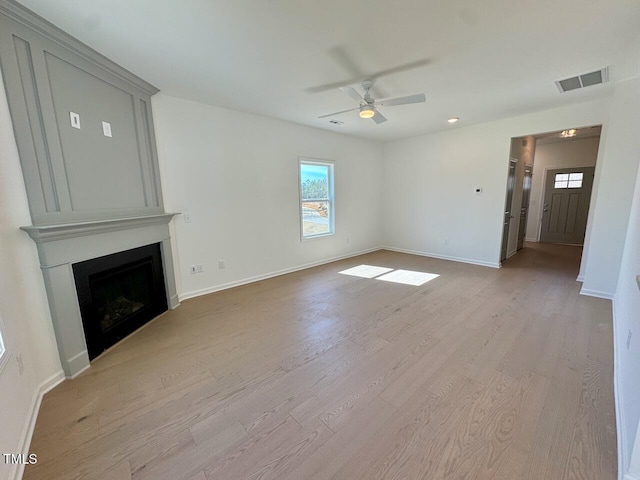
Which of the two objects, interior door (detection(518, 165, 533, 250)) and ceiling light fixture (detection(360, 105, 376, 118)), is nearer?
ceiling light fixture (detection(360, 105, 376, 118))

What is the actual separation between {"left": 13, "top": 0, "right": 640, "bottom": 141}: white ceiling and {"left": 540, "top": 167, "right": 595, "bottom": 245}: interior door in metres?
4.37

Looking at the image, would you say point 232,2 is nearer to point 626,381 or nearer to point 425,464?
point 425,464

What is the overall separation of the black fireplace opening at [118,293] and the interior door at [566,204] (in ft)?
29.1

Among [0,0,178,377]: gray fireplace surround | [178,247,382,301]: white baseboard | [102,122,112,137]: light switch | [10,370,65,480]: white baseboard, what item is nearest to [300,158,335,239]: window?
[178,247,382,301]: white baseboard

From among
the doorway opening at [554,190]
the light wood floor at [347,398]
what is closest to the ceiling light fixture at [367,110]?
the light wood floor at [347,398]

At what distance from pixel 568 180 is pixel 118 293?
9386 mm

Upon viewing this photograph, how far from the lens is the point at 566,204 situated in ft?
21.9

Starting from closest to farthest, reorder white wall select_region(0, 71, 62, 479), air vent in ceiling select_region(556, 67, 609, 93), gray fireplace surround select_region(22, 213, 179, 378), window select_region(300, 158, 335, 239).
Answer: white wall select_region(0, 71, 62, 479)
gray fireplace surround select_region(22, 213, 179, 378)
air vent in ceiling select_region(556, 67, 609, 93)
window select_region(300, 158, 335, 239)

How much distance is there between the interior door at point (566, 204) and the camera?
253 inches

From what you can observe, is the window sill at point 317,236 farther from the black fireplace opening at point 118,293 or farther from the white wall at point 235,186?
the black fireplace opening at point 118,293

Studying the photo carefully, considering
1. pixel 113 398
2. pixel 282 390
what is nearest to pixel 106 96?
pixel 113 398

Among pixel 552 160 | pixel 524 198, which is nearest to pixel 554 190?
pixel 552 160

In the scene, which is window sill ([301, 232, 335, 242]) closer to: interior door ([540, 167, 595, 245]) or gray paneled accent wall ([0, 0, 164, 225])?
gray paneled accent wall ([0, 0, 164, 225])

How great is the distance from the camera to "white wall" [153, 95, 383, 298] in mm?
3336
